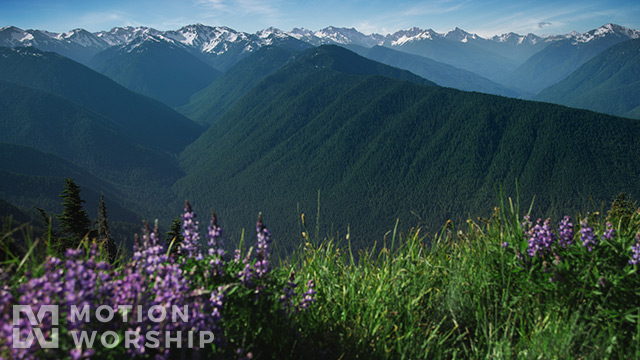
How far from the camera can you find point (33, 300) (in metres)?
2.29

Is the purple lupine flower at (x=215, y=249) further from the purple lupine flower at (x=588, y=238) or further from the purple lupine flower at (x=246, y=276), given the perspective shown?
the purple lupine flower at (x=588, y=238)

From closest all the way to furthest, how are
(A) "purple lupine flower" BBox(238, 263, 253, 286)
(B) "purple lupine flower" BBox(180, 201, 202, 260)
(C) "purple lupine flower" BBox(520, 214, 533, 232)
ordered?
(A) "purple lupine flower" BBox(238, 263, 253, 286) → (B) "purple lupine flower" BBox(180, 201, 202, 260) → (C) "purple lupine flower" BBox(520, 214, 533, 232)

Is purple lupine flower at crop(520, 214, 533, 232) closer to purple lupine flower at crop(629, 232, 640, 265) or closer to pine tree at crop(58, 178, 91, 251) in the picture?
purple lupine flower at crop(629, 232, 640, 265)

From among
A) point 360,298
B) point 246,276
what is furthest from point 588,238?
point 246,276

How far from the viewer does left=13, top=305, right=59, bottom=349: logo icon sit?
2.07 metres

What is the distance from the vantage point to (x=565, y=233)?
13.3 ft

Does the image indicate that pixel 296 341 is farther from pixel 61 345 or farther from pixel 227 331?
pixel 61 345

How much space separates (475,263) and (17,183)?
237963 millimetres

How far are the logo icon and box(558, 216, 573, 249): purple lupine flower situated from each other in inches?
186

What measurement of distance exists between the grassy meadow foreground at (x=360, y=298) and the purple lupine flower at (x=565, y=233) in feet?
0.04

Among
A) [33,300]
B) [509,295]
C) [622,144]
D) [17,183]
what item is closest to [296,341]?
[33,300]

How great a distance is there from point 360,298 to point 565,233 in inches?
95.8

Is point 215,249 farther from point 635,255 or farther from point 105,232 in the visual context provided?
point 105,232

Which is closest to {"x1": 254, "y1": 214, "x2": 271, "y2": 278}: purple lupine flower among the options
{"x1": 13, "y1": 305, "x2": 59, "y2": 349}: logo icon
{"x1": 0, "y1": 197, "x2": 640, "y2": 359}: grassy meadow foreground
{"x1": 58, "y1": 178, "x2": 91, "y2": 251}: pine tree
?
{"x1": 0, "y1": 197, "x2": 640, "y2": 359}: grassy meadow foreground
